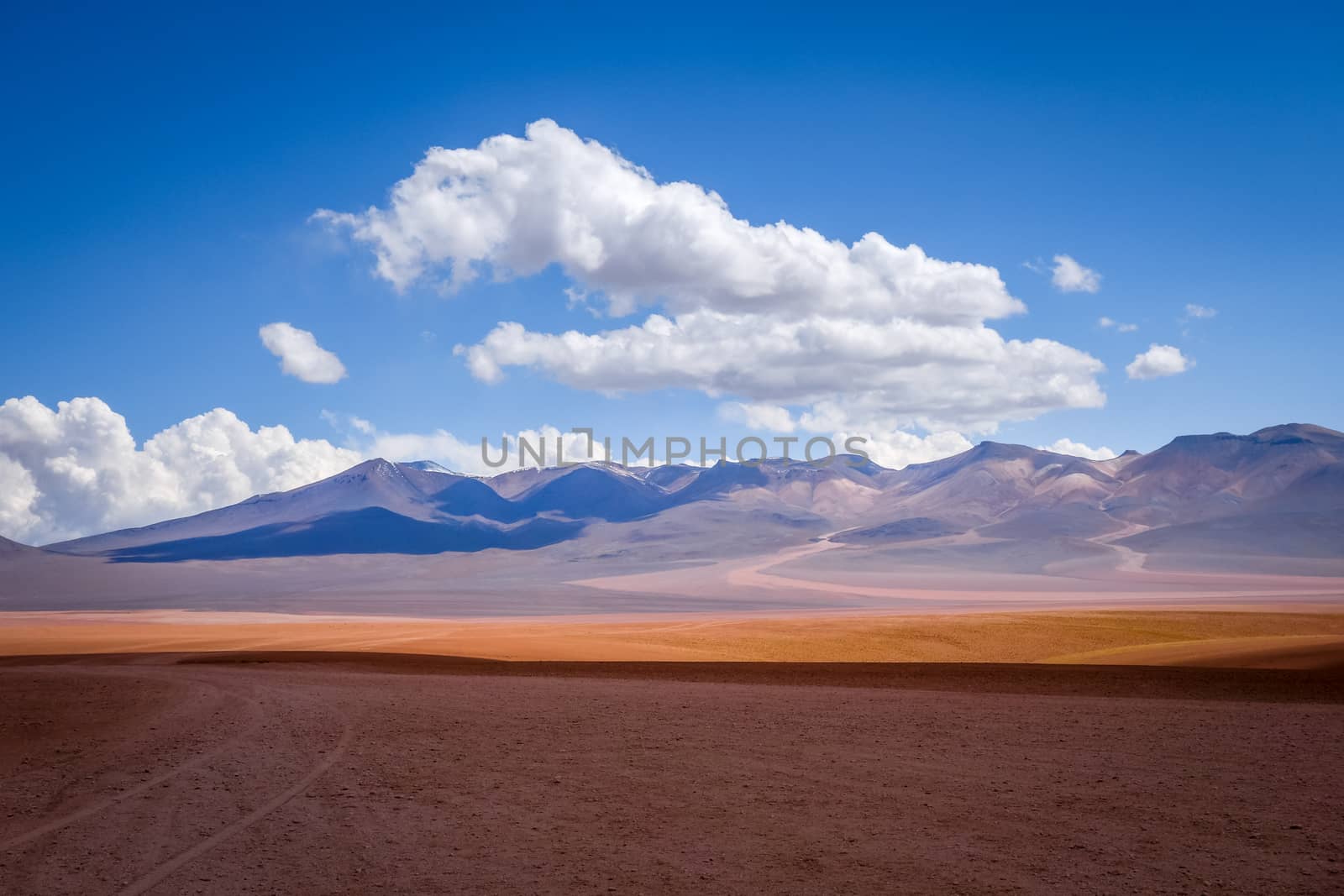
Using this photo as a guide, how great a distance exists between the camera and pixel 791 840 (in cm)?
841

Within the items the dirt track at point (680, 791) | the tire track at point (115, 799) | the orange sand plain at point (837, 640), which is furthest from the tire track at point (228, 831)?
the orange sand plain at point (837, 640)

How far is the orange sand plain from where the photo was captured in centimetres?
2488

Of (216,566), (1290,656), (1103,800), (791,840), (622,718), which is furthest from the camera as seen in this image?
(216,566)

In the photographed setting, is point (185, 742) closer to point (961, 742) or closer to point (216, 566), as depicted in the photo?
point (961, 742)

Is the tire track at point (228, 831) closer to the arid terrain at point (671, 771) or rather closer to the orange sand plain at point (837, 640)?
the arid terrain at point (671, 771)

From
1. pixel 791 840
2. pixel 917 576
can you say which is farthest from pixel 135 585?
pixel 791 840

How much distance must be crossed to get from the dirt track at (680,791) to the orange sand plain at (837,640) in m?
7.23

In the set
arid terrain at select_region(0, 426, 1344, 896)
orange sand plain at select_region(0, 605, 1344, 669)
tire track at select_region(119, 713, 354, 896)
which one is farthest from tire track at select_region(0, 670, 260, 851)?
orange sand plain at select_region(0, 605, 1344, 669)

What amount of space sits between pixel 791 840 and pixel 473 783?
385cm

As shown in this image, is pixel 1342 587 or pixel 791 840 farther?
pixel 1342 587

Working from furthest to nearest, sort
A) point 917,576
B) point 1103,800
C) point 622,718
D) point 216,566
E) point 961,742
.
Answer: point 216,566
point 917,576
point 622,718
point 961,742
point 1103,800

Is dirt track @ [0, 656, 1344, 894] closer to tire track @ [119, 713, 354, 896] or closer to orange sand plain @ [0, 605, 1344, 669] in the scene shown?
tire track @ [119, 713, 354, 896]

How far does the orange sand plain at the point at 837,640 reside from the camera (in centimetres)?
2488

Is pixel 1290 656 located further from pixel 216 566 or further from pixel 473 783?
pixel 216 566
